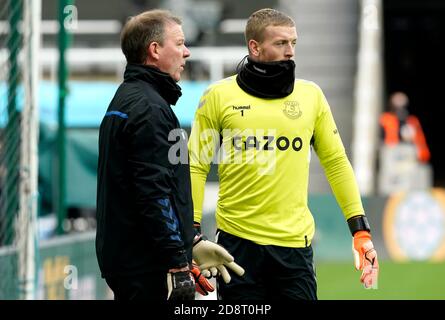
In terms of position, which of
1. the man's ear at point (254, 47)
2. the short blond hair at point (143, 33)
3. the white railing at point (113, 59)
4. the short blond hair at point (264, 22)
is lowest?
the short blond hair at point (143, 33)

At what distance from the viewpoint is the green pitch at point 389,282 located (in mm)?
13002

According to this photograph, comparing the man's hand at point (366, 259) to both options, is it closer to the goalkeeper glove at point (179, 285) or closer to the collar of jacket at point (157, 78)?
the goalkeeper glove at point (179, 285)

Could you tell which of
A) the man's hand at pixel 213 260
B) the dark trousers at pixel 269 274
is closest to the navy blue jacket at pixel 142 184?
the man's hand at pixel 213 260

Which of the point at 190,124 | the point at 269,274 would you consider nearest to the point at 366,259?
A: the point at 269,274

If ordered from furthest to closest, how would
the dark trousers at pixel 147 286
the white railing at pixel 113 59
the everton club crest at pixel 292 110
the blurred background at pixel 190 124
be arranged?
the white railing at pixel 113 59
the blurred background at pixel 190 124
the everton club crest at pixel 292 110
the dark trousers at pixel 147 286

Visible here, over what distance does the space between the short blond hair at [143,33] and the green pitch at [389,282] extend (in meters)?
7.48

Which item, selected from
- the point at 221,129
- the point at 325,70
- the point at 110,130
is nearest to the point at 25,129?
the point at 221,129

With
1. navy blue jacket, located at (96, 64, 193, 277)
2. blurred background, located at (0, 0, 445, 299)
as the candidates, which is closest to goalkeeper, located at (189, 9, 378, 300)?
navy blue jacket, located at (96, 64, 193, 277)

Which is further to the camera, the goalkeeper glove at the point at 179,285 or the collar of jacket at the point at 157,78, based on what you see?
the collar of jacket at the point at 157,78

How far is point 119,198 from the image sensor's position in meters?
5.38

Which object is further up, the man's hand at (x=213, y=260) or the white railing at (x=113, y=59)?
the white railing at (x=113, y=59)

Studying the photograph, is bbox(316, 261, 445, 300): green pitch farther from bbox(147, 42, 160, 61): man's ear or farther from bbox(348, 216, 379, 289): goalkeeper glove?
bbox(147, 42, 160, 61): man's ear

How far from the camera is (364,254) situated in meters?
6.27

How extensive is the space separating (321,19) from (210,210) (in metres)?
8.32
